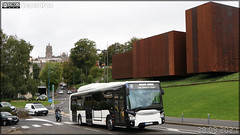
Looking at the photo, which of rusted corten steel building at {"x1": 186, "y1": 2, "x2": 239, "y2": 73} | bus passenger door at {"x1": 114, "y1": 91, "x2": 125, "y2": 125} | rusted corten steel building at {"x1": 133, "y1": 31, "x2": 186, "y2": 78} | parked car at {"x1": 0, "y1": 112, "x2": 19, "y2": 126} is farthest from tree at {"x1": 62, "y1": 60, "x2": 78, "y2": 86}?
bus passenger door at {"x1": 114, "y1": 91, "x2": 125, "y2": 125}

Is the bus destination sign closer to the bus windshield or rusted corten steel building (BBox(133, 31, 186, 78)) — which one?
the bus windshield

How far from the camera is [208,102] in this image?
1226 inches

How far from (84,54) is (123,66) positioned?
116 feet

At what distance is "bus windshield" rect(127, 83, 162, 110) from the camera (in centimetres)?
1614

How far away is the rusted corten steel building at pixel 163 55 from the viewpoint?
57875 mm

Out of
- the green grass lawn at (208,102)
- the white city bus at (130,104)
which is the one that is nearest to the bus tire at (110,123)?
the white city bus at (130,104)

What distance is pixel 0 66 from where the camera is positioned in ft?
199

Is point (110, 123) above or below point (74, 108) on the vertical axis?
below

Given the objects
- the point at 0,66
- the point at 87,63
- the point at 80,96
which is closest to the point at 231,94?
the point at 80,96

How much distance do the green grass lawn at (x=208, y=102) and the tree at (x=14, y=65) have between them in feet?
121

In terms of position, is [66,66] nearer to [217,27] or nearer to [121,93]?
[217,27]

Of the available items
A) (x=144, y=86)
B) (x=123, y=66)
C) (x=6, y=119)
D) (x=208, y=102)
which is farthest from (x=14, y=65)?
(x=144, y=86)

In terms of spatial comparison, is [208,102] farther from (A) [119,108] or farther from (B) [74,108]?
(A) [119,108]

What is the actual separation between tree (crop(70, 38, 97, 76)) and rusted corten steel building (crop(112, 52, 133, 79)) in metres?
27.6
